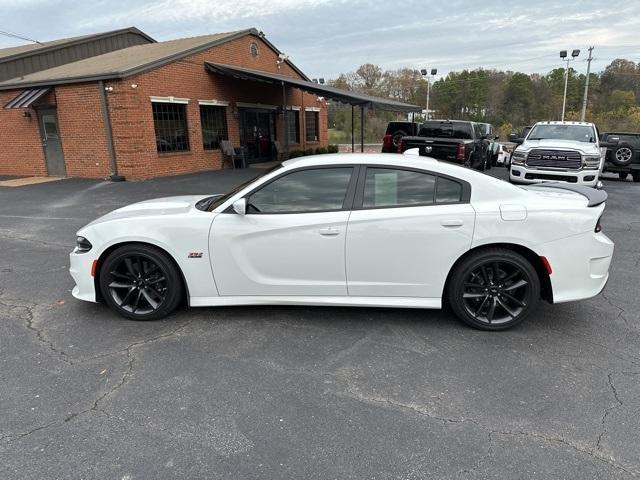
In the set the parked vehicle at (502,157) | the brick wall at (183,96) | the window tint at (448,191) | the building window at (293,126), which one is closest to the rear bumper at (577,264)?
the window tint at (448,191)

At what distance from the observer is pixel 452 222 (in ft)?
11.8

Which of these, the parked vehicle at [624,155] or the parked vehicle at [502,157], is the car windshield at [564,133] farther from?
the parked vehicle at [502,157]

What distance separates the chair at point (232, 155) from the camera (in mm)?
17375

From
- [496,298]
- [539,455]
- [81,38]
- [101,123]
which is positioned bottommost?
[539,455]

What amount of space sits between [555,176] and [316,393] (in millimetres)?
9805

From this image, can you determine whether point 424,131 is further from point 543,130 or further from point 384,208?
point 384,208

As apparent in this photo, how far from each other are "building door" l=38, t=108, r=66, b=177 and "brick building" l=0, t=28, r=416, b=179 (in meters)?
0.03

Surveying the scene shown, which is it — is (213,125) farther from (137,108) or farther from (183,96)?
(137,108)

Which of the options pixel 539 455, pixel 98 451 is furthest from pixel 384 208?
pixel 98 451

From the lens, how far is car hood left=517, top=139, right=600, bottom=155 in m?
10.5

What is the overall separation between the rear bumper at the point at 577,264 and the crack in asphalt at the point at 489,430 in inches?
58.9

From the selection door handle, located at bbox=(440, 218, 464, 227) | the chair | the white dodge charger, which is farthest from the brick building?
door handle, located at bbox=(440, 218, 464, 227)

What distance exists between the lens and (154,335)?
3707mm

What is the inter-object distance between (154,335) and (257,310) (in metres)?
0.94
